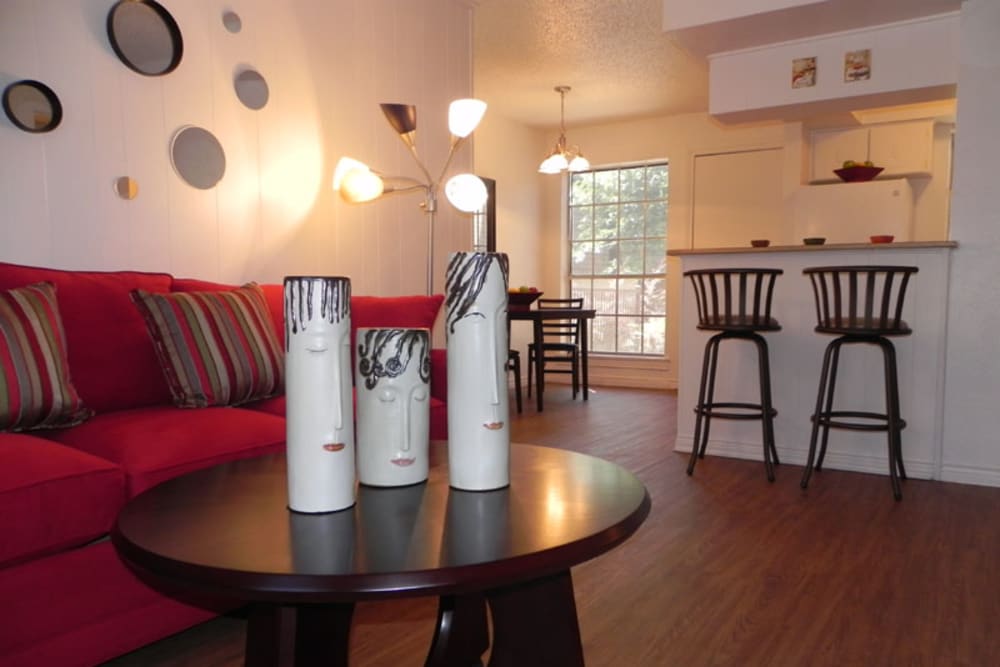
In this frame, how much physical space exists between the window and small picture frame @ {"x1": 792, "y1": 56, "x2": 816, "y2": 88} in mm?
2657

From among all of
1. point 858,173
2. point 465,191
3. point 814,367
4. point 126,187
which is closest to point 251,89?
point 126,187

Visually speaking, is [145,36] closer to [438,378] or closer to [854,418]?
[438,378]

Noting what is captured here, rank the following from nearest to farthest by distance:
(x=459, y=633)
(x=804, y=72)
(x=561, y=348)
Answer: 1. (x=459, y=633)
2. (x=804, y=72)
3. (x=561, y=348)

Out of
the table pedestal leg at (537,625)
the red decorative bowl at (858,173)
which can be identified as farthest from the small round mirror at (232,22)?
the red decorative bowl at (858,173)

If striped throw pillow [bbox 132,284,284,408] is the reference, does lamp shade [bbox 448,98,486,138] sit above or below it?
above

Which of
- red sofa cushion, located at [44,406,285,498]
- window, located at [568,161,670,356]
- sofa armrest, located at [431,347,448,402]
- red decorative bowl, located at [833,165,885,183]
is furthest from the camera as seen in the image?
window, located at [568,161,670,356]

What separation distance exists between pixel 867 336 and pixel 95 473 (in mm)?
2924

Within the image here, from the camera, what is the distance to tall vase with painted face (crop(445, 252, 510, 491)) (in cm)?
109

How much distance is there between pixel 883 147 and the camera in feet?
18.3

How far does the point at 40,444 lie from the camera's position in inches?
62.1

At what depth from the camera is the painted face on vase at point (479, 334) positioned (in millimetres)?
1090

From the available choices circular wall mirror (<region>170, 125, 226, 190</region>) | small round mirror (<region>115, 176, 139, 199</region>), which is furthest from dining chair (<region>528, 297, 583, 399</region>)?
small round mirror (<region>115, 176, 139, 199</region>)

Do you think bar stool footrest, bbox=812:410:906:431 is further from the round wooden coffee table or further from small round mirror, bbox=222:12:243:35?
small round mirror, bbox=222:12:243:35

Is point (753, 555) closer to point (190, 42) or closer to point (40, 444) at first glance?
point (40, 444)
